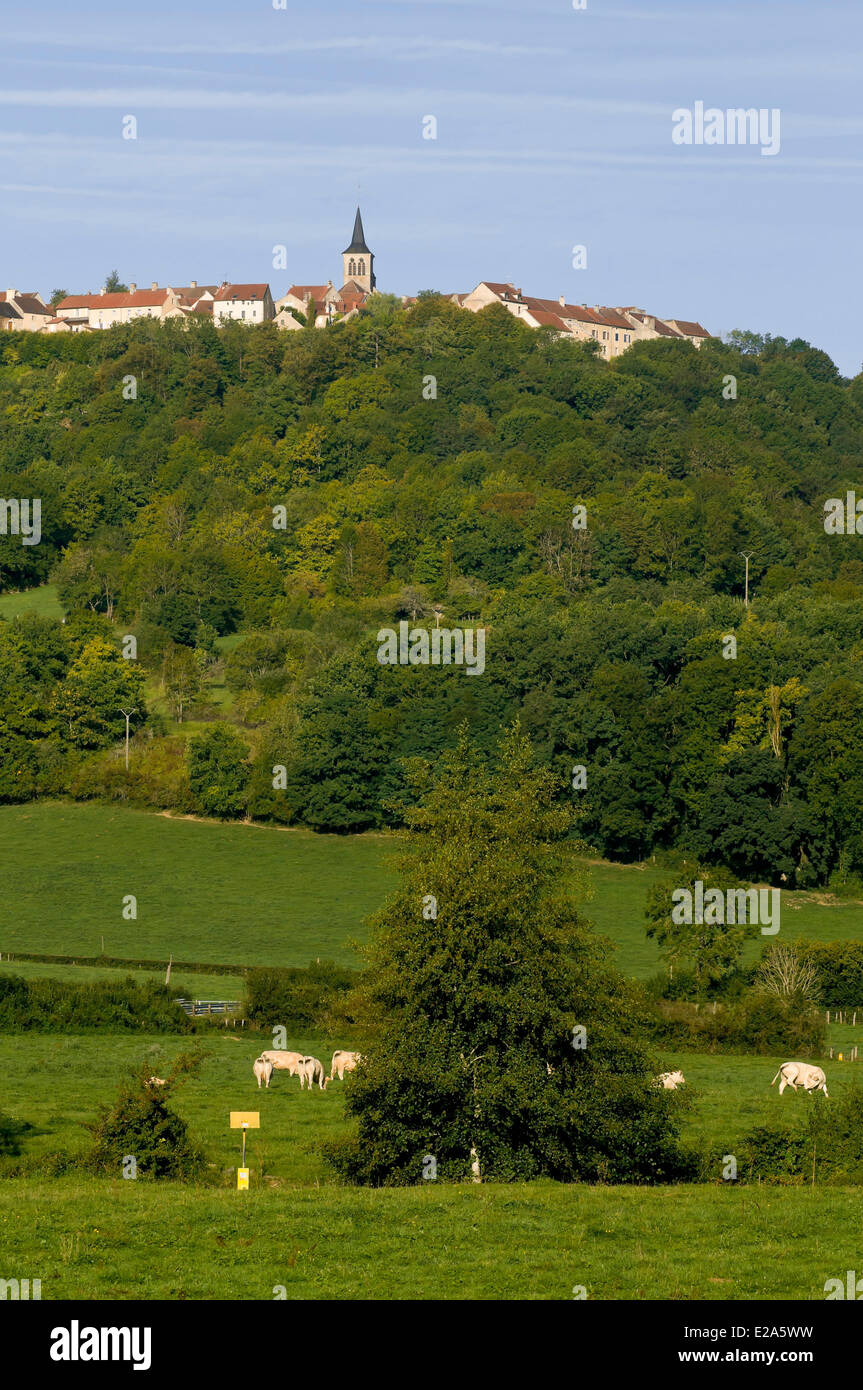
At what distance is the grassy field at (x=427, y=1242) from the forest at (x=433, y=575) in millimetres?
22919

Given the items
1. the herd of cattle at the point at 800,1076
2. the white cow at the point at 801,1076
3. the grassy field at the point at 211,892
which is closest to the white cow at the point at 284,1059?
the herd of cattle at the point at 800,1076

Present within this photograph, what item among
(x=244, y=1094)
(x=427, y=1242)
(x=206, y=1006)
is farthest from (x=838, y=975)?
(x=427, y=1242)

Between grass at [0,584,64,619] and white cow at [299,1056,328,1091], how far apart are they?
280 feet

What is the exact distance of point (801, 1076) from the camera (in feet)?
136

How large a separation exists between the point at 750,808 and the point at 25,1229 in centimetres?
6570

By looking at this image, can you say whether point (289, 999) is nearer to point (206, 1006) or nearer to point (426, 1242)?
point (206, 1006)

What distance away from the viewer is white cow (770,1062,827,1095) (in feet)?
136

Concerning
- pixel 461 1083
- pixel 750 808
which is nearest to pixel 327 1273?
pixel 461 1083

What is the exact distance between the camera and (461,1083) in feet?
95.3

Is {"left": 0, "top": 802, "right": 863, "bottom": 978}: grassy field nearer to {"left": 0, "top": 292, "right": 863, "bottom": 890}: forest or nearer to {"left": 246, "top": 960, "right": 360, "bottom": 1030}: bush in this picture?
{"left": 0, "top": 292, "right": 863, "bottom": 890}: forest

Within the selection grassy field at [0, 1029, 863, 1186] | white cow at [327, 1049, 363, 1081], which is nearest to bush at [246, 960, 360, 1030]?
grassy field at [0, 1029, 863, 1186]

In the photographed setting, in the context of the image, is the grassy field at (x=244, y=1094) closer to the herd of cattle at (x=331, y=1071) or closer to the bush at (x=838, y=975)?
the herd of cattle at (x=331, y=1071)

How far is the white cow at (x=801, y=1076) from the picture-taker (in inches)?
1629
